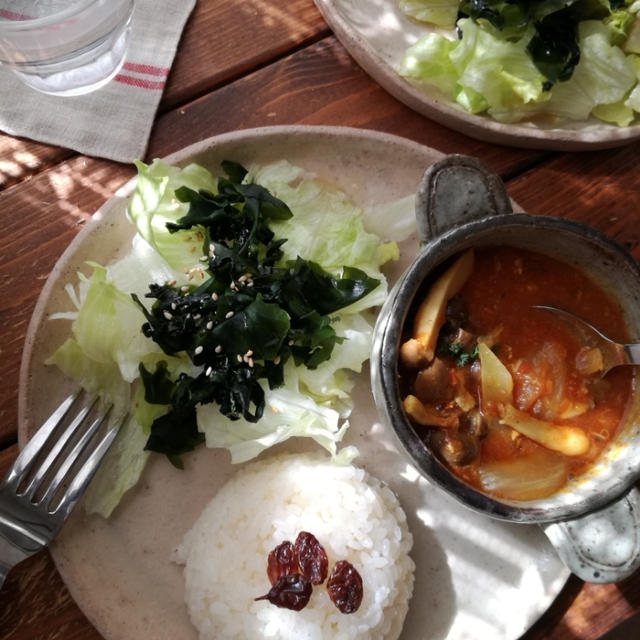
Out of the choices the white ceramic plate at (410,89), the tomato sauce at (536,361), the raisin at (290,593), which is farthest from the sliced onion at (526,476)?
the white ceramic plate at (410,89)

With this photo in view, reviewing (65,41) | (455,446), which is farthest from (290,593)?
(65,41)

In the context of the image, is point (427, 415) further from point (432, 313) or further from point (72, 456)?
point (72, 456)

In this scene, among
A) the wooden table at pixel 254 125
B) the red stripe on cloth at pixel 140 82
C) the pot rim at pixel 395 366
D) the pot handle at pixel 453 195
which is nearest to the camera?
the pot rim at pixel 395 366

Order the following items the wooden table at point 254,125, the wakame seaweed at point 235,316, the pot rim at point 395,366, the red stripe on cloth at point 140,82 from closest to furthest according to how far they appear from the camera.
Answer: the pot rim at point 395,366
the wakame seaweed at point 235,316
the wooden table at point 254,125
the red stripe on cloth at point 140,82

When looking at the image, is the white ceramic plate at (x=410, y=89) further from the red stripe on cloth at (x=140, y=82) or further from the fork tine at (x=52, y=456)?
the fork tine at (x=52, y=456)

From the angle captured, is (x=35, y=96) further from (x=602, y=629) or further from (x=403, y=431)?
(x=602, y=629)

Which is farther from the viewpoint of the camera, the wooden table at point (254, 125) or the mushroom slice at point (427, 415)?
the wooden table at point (254, 125)

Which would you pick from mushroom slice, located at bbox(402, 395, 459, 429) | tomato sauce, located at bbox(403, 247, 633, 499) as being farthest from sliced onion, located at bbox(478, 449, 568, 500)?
mushroom slice, located at bbox(402, 395, 459, 429)

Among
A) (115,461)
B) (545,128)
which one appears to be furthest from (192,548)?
(545,128)
